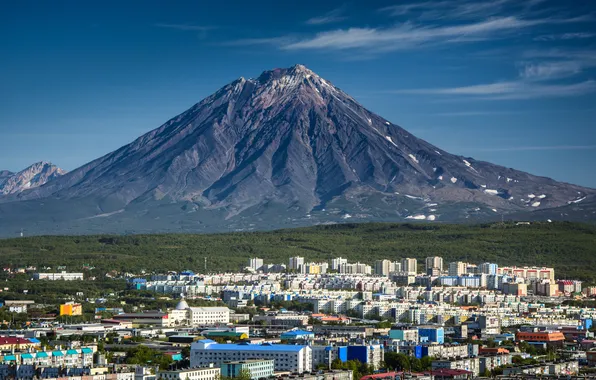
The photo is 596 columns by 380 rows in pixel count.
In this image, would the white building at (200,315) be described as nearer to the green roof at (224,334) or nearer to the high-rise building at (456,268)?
the green roof at (224,334)

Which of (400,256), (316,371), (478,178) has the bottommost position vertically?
(316,371)

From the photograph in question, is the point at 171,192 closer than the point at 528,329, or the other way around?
the point at 528,329

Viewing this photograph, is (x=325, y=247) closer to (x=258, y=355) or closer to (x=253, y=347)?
(x=253, y=347)

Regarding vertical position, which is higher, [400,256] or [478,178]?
[478,178]

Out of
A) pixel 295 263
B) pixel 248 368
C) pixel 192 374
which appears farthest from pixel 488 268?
pixel 192 374

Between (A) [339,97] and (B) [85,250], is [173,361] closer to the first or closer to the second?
(B) [85,250]

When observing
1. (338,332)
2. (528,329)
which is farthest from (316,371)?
(528,329)

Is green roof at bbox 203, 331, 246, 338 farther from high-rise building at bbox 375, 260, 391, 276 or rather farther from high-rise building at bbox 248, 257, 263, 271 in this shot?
high-rise building at bbox 248, 257, 263, 271
